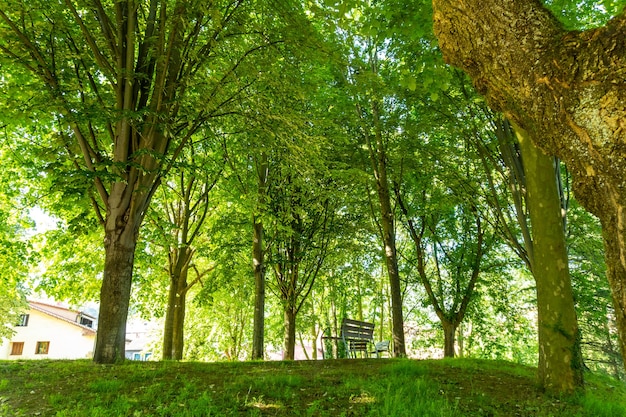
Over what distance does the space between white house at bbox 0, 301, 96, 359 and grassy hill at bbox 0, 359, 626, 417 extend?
119ft

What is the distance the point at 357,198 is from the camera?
12820 millimetres

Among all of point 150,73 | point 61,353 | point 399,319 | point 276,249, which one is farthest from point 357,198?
point 61,353

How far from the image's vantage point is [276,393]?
13.3 feet

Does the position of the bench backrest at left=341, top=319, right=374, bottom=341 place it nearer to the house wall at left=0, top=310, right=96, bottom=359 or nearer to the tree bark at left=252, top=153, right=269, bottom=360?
the tree bark at left=252, top=153, right=269, bottom=360

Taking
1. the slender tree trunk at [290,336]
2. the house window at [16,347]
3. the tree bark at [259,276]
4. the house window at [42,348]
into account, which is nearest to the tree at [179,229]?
the tree bark at [259,276]

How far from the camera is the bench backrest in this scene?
1022 centimetres

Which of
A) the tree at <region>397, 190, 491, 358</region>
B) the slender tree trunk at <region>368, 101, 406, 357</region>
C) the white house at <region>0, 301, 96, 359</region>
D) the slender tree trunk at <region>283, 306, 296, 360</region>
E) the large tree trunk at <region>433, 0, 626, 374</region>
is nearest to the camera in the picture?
the large tree trunk at <region>433, 0, 626, 374</region>

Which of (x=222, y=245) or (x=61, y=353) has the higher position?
(x=222, y=245)

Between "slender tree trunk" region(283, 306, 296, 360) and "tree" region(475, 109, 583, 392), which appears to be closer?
"tree" region(475, 109, 583, 392)

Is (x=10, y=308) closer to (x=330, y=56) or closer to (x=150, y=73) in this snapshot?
(x=150, y=73)

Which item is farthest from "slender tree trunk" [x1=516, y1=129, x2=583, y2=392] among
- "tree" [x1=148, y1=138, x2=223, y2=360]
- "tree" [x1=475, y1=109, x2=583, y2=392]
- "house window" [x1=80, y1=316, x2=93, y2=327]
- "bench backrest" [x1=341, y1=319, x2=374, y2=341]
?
"house window" [x1=80, y1=316, x2=93, y2=327]

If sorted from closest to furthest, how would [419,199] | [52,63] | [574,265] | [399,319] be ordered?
[52,63], [399,319], [419,199], [574,265]

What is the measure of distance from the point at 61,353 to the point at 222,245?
3727cm

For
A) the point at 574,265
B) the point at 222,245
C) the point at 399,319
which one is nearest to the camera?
the point at 399,319
